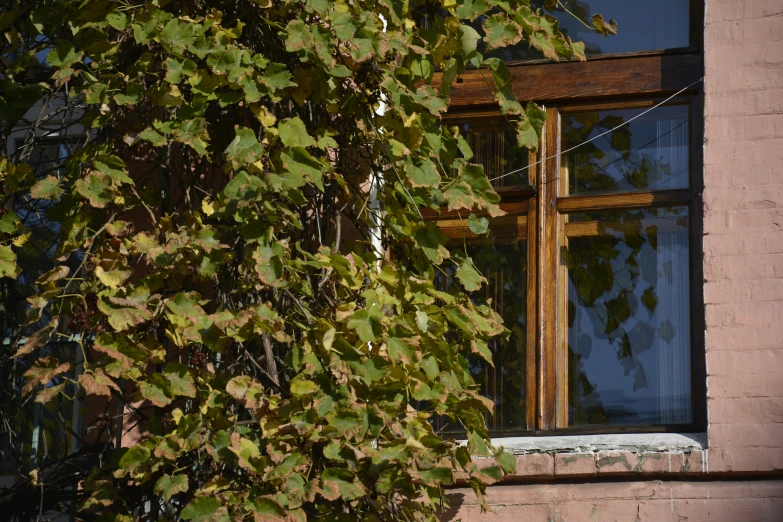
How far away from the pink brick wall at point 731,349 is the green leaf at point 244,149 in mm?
1365

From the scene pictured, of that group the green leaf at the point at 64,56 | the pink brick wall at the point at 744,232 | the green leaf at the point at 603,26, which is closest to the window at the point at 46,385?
the green leaf at the point at 64,56

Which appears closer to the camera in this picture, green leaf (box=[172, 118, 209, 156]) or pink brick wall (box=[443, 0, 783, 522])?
green leaf (box=[172, 118, 209, 156])

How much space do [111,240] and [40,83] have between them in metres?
0.61

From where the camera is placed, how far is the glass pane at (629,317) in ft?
13.5

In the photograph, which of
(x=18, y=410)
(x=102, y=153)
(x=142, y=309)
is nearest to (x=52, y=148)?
(x=18, y=410)

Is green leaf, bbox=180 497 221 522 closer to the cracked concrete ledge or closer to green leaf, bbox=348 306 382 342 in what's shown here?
green leaf, bbox=348 306 382 342

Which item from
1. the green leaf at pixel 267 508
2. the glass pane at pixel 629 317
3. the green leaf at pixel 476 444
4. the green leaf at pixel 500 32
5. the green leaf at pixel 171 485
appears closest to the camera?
the green leaf at pixel 267 508

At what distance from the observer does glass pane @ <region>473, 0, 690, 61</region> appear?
442cm

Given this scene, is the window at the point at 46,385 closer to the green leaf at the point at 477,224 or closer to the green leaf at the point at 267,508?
the green leaf at the point at 267,508

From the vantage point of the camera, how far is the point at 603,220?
4.31 metres

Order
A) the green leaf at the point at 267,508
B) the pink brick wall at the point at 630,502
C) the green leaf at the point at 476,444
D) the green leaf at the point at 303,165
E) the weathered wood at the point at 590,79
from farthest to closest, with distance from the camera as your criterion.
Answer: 1. the weathered wood at the point at 590,79
2. the pink brick wall at the point at 630,502
3. the green leaf at the point at 476,444
4. the green leaf at the point at 303,165
5. the green leaf at the point at 267,508

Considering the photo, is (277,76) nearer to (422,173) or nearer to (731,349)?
(422,173)

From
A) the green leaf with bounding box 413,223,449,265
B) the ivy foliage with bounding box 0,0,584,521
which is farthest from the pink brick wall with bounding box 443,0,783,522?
the green leaf with bounding box 413,223,449,265

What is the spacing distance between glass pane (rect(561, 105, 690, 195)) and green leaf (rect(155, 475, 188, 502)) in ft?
5.95
